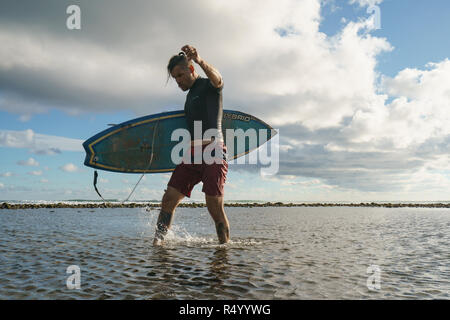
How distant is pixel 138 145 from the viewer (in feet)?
27.8

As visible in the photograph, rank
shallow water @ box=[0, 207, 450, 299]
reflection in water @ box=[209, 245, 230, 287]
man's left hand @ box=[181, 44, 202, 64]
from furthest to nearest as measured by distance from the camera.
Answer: man's left hand @ box=[181, 44, 202, 64] → reflection in water @ box=[209, 245, 230, 287] → shallow water @ box=[0, 207, 450, 299]

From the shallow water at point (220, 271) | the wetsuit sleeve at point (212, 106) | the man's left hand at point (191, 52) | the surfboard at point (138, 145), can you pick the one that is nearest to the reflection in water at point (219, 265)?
the shallow water at point (220, 271)

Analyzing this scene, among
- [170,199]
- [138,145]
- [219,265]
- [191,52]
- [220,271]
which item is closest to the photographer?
[220,271]

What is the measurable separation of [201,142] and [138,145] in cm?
323

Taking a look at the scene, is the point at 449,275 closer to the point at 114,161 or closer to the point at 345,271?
the point at 345,271

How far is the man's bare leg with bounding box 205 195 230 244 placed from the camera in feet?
18.9

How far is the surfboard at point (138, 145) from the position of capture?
8344mm

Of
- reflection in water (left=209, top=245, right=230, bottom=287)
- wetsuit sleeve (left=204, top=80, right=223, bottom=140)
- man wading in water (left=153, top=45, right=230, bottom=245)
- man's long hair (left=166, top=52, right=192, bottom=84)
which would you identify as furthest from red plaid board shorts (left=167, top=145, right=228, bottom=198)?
man's long hair (left=166, top=52, right=192, bottom=84)

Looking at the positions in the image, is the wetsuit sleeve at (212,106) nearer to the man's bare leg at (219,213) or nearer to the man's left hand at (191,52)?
the man's left hand at (191,52)

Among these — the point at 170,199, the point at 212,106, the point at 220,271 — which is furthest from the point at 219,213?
the point at 212,106

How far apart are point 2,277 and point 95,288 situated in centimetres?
151

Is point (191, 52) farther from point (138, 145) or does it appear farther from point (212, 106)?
point (138, 145)

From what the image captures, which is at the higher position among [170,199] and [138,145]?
[138,145]

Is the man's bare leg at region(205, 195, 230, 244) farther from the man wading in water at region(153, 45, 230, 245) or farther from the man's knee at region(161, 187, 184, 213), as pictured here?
the man's knee at region(161, 187, 184, 213)
